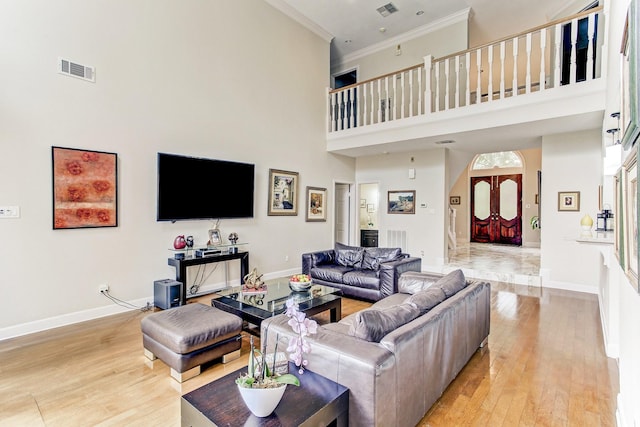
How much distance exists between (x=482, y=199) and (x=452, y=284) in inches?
373

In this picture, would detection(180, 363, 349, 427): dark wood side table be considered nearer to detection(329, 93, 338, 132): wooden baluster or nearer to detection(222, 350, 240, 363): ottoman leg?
detection(222, 350, 240, 363): ottoman leg

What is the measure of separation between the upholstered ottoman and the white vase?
131cm

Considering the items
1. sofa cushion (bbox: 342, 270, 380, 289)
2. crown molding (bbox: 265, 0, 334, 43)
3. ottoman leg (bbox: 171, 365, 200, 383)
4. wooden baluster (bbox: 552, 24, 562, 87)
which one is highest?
crown molding (bbox: 265, 0, 334, 43)

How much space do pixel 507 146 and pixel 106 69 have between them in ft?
22.0

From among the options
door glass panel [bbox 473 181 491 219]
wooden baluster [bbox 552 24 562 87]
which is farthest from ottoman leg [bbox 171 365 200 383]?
door glass panel [bbox 473 181 491 219]

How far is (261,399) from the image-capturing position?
131 centimetres

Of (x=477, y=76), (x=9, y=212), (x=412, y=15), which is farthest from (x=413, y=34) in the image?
(x=9, y=212)

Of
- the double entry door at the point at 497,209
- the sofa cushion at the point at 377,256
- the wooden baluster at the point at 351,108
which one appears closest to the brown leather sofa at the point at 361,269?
the sofa cushion at the point at 377,256

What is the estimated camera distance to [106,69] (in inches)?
154

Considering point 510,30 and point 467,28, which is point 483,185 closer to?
point 510,30

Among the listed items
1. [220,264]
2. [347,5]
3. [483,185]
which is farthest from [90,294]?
[483,185]

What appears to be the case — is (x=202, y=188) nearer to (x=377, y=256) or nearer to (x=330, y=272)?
(x=330, y=272)

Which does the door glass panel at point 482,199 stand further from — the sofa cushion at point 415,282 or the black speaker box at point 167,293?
the black speaker box at point 167,293

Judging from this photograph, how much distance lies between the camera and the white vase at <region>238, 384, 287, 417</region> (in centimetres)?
130
